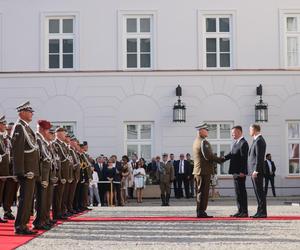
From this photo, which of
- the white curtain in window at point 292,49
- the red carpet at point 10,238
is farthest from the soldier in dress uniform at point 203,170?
the white curtain in window at point 292,49

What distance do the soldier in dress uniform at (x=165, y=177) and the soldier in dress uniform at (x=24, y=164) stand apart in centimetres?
1111

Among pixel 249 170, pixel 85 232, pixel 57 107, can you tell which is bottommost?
pixel 85 232

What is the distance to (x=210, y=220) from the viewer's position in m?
13.3

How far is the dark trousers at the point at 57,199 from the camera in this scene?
44.3ft

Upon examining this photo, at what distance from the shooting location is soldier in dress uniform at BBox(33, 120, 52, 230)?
11.5 meters

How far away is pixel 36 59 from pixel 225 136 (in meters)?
7.75

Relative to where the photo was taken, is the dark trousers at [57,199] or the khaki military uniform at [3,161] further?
the dark trousers at [57,199]

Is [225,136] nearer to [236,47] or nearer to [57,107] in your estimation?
[236,47]

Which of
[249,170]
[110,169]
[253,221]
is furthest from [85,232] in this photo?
[110,169]

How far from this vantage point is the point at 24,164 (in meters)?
10.8

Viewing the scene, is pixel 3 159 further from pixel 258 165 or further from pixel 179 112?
pixel 179 112

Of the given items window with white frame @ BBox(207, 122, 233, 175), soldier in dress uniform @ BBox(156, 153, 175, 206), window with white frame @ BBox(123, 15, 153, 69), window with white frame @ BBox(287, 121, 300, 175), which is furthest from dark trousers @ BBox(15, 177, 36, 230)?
window with white frame @ BBox(287, 121, 300, 175)

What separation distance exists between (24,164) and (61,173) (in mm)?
2979

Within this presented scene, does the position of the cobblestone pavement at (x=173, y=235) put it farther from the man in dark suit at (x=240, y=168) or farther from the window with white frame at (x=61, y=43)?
the window with white frame at (x=61, y=43)
